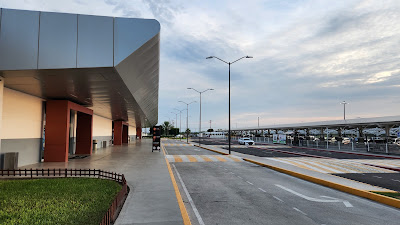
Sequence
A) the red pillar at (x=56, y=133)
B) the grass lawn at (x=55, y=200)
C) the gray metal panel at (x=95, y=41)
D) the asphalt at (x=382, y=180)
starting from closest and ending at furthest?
the grass lawn at (x=55, y=200) < the gray metal panel at (x=95, y=41) < the asphalt at (x=382, y=180) < the red pillar at (x=56, y=133)

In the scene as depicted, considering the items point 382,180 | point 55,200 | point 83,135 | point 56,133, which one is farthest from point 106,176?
point 83,135

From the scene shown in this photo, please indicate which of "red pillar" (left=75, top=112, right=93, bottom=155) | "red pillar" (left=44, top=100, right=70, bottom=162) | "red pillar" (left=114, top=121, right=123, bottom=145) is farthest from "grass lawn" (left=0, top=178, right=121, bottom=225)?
"red pillar" (left=114, top=121, right=123, bottom=145)

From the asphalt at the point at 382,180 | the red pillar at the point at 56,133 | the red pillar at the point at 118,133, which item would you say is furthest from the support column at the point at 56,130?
the red pillar at the point at 118,133

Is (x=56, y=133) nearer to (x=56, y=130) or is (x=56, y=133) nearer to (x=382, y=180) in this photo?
(x=56, y=130)

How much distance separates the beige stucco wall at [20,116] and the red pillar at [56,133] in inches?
28.3

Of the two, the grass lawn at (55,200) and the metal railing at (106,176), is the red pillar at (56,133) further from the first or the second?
the grass lawn at (55,200)

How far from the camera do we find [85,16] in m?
10.5

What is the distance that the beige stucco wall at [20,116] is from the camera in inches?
628

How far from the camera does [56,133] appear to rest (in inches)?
798

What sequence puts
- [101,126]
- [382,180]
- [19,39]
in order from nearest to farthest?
[19,39] < [382,180] < [101,126]

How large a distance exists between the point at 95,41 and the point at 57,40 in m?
1.44

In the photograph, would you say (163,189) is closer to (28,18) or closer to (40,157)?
(28,18)

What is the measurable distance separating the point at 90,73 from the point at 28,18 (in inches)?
123

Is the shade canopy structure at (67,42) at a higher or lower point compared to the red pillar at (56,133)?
higher
